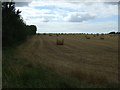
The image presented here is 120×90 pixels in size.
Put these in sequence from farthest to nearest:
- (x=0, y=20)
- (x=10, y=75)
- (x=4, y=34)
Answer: (x=4, y=34)
(x=0, y=20)
(x=10, y=75)

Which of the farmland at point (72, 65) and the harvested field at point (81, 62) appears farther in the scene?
the harvested field at point (81, 62)

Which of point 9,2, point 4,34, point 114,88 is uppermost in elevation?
point 9,2

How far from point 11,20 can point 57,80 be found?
23771mm

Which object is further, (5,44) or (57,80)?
(5,44)

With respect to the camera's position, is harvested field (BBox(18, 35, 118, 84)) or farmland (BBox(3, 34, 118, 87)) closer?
farmland (BBox(3, 34, 118, 87))

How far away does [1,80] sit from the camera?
30.1 feet

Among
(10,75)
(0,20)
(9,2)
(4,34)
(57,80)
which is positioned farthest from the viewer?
(9,2)

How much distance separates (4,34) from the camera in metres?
27.5

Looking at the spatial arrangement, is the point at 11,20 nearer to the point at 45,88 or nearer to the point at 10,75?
the point at 10,75

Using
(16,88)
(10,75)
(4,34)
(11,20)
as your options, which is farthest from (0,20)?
(16,88)

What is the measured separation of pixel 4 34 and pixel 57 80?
64.8ft

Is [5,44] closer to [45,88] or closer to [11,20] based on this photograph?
[11,20]

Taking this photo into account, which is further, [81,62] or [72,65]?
[81,62]

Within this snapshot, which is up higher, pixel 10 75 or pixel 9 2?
pixel 9 2
